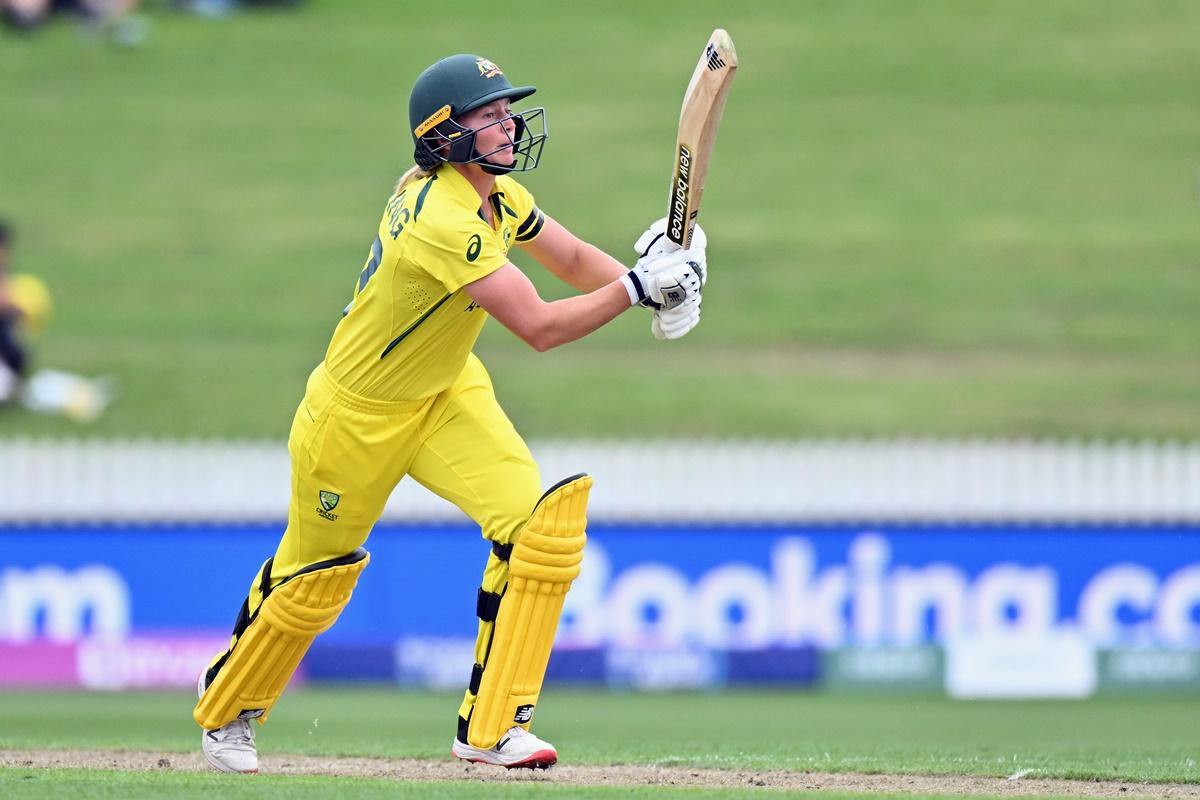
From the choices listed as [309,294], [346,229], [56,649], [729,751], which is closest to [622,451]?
[56,649]

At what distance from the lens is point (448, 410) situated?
4.47 metres

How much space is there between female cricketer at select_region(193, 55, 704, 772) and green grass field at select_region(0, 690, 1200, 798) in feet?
1.62

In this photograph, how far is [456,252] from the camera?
4.12 meters

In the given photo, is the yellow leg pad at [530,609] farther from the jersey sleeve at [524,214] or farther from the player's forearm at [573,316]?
the jersey sleeve at [524,214]

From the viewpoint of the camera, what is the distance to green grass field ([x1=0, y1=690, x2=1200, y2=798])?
15.8 feet

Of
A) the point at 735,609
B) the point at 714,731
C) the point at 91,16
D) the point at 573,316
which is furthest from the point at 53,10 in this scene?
the point at 573,316

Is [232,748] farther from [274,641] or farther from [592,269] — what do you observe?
[592,269]

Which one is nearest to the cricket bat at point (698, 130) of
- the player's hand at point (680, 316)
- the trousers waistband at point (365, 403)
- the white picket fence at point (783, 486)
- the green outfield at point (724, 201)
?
the player's hand at point (680, 316)

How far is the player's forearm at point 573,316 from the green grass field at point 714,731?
3.37ft

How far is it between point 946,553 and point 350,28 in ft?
48.4

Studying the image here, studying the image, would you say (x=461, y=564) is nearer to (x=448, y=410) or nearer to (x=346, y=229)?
(x=448, y=410)

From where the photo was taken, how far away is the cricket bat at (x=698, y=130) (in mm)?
4191

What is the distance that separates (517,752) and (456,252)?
1247 millimetres

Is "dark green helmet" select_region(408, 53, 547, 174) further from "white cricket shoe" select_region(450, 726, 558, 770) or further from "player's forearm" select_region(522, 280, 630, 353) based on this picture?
"white cricket shoe" select_region(450, 726, 558, 770)
